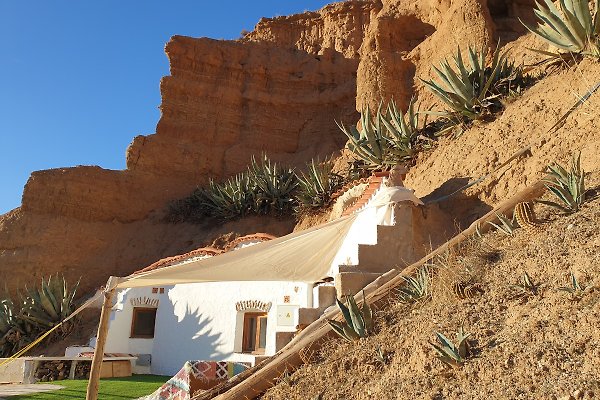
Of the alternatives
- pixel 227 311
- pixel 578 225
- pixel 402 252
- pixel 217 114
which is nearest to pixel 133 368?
pixel 227 311

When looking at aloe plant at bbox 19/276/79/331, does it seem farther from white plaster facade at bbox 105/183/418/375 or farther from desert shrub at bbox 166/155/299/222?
desert shrub at bbox 166/155/299/222

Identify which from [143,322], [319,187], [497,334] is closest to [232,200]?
[319,187]

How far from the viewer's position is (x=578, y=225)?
454cm

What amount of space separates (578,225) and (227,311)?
22.6ft

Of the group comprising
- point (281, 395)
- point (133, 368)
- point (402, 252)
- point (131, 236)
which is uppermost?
point (131, 236)

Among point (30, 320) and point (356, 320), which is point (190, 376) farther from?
point (30, 320)

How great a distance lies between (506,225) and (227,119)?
17.5 metres

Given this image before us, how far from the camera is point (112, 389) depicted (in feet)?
27.3

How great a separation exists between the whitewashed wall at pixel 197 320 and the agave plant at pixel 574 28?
16.7 feet

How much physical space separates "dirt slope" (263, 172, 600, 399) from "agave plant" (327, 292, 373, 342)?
0.08 metres

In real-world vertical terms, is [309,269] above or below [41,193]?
below

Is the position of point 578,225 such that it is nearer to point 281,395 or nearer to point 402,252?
point 402,252

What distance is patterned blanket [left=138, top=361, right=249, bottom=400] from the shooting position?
228 inches

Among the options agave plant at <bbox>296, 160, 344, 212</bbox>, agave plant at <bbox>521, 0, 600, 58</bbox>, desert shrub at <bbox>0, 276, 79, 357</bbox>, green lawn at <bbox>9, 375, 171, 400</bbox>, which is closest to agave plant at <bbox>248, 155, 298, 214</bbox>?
agave plant at <bbox>296, 160, 344, 212</bbox>
